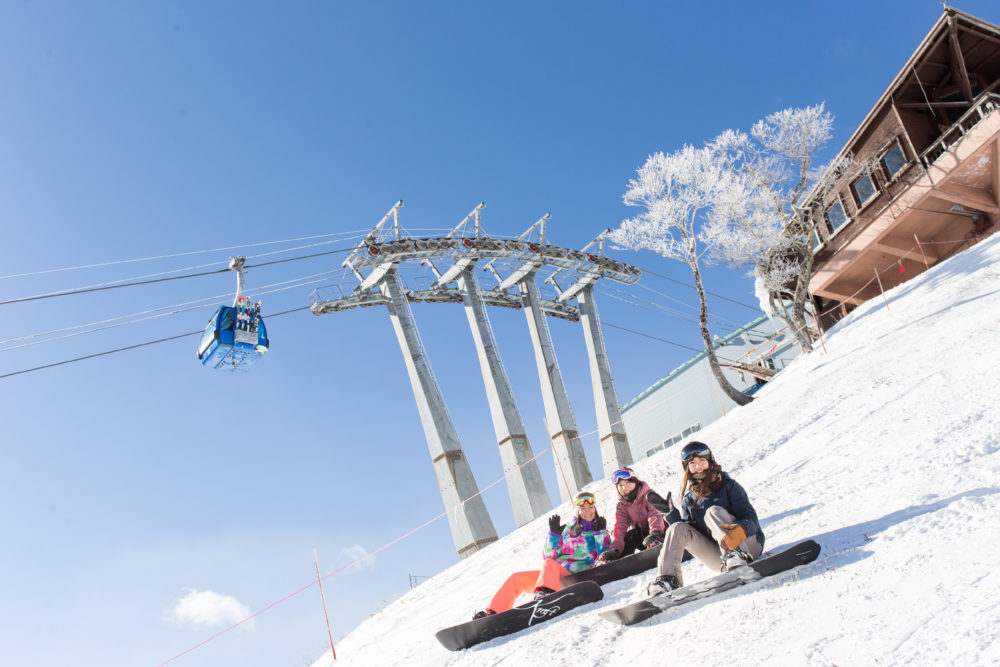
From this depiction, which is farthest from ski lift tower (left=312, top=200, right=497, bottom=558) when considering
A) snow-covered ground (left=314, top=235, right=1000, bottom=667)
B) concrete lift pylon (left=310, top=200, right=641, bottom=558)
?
snow-covered ground (left=314, top=235, right=1000, bottom=667)

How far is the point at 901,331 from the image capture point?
13.7 metres

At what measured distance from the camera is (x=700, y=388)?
3797 cm

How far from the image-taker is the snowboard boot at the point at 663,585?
5.46 meters

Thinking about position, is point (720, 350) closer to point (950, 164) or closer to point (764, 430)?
point (950, 164)

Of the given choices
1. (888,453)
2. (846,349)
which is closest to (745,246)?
(846,349)

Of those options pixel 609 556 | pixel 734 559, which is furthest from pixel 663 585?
pixel 609 556

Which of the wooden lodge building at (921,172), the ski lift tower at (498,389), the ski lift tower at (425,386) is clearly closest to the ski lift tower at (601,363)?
the ski lift tower at (498,389)

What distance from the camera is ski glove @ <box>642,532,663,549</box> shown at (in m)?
6.87

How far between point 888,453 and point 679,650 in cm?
371

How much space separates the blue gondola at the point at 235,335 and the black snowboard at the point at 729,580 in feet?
33.9

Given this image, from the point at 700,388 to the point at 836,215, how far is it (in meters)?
14.5

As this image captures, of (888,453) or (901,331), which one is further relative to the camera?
(901,331)

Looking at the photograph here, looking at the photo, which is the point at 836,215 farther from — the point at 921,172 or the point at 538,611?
Answer: the point at 538,611

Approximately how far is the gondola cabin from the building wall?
24.2 metres
